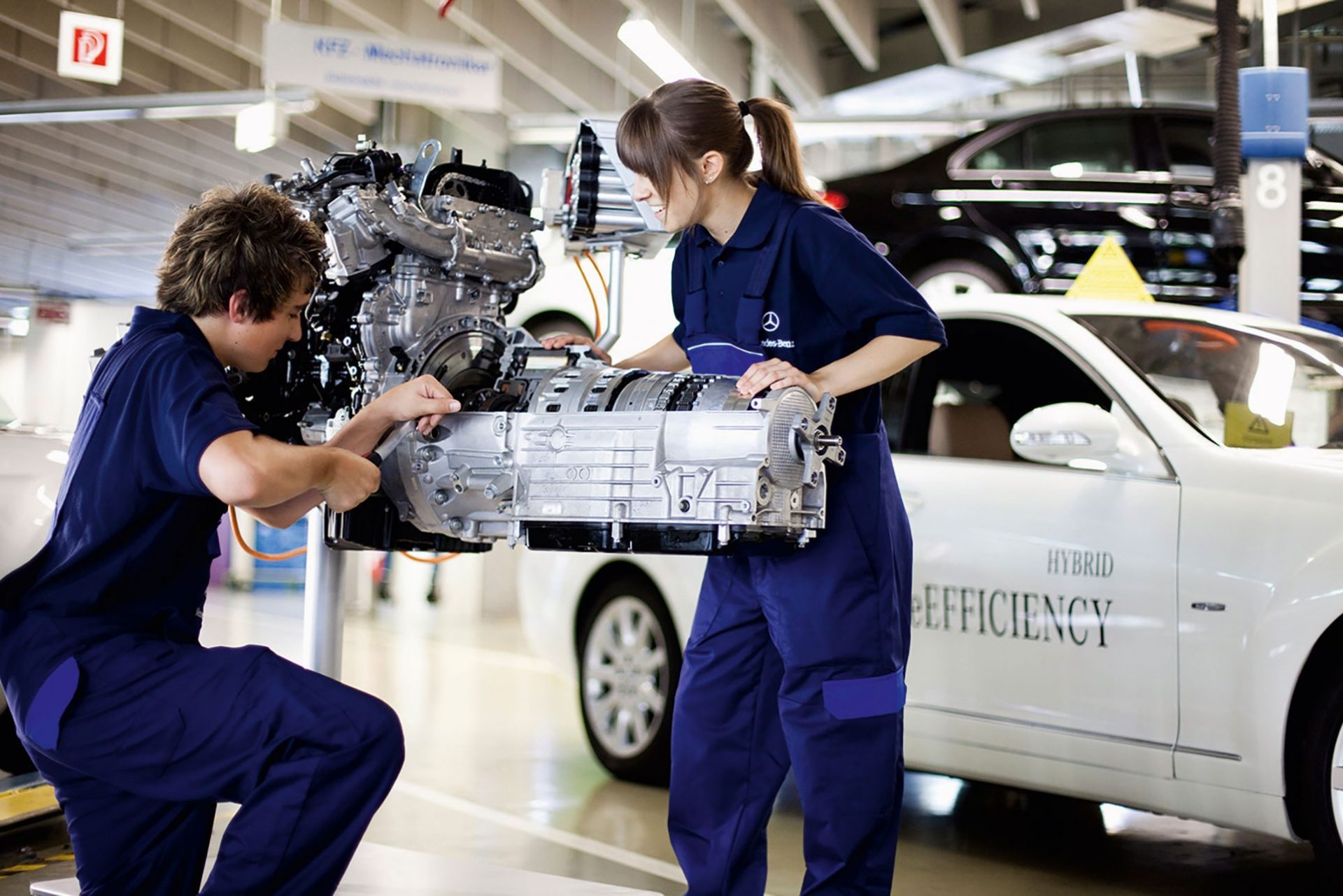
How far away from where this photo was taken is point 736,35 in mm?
12102

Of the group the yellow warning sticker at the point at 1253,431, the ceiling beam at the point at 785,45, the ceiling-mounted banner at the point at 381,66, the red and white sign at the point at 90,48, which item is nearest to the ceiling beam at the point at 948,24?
the ceiling beam at the point at 785,45

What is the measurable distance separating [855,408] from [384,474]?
0.92 m

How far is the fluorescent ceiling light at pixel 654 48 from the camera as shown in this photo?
8711mm

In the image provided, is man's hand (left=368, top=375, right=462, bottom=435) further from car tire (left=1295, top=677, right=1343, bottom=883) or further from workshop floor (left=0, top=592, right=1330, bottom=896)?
car tire (left=1295, top=677, right=1343, bottom=883)

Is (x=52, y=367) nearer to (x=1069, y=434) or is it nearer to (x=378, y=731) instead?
(x=378, y=731)

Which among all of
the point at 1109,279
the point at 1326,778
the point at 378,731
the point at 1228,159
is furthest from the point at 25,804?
the point at 1228,159

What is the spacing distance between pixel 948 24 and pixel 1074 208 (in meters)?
4.47

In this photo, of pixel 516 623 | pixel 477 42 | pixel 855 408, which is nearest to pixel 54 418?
pixel 855 408

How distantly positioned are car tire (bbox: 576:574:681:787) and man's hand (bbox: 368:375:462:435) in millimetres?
1917

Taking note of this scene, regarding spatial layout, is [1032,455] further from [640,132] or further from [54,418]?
[54,418]

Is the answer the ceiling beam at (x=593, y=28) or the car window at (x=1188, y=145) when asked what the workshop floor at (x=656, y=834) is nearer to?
the car window at (x=1188, y=145)

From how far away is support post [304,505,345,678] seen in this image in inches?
124

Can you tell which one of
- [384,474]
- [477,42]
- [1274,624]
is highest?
[477,42]

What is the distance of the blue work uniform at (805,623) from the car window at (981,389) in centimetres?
143
